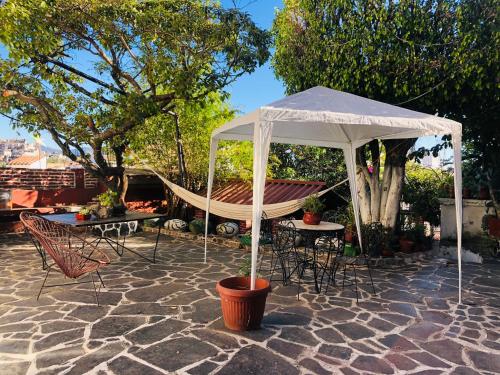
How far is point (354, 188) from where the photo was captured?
17.5ft

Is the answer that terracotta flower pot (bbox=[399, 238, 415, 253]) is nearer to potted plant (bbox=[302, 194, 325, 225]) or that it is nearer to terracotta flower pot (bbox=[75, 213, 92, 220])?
potted plant (bbox=[302, 194, 325, 225])

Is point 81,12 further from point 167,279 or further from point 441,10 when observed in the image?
point 441,10

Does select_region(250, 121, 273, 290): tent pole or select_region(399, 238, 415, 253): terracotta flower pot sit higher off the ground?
select_region(250, 121, 273, 290): tent pole

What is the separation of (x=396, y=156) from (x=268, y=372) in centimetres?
463

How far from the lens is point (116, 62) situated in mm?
6406

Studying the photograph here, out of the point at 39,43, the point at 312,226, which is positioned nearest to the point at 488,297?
the point at 312,226

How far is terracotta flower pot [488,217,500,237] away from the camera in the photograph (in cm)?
606

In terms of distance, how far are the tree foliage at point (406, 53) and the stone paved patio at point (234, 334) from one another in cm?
243

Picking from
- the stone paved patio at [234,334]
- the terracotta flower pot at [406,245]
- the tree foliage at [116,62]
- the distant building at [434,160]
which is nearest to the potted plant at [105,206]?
the stone paved patio at [234,334]

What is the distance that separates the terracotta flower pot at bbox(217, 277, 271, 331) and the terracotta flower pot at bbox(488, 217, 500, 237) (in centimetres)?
→ 471

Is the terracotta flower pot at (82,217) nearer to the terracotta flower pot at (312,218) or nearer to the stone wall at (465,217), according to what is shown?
the terracotta flower pot at (312,218)

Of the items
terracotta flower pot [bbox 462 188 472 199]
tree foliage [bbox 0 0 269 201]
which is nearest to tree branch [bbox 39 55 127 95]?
tree foliage [bbox 0 0 269 201]

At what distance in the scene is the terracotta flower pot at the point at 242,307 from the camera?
2973 mm

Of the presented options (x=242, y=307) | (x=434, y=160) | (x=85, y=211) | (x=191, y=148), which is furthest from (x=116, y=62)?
(x=434, y=160)
